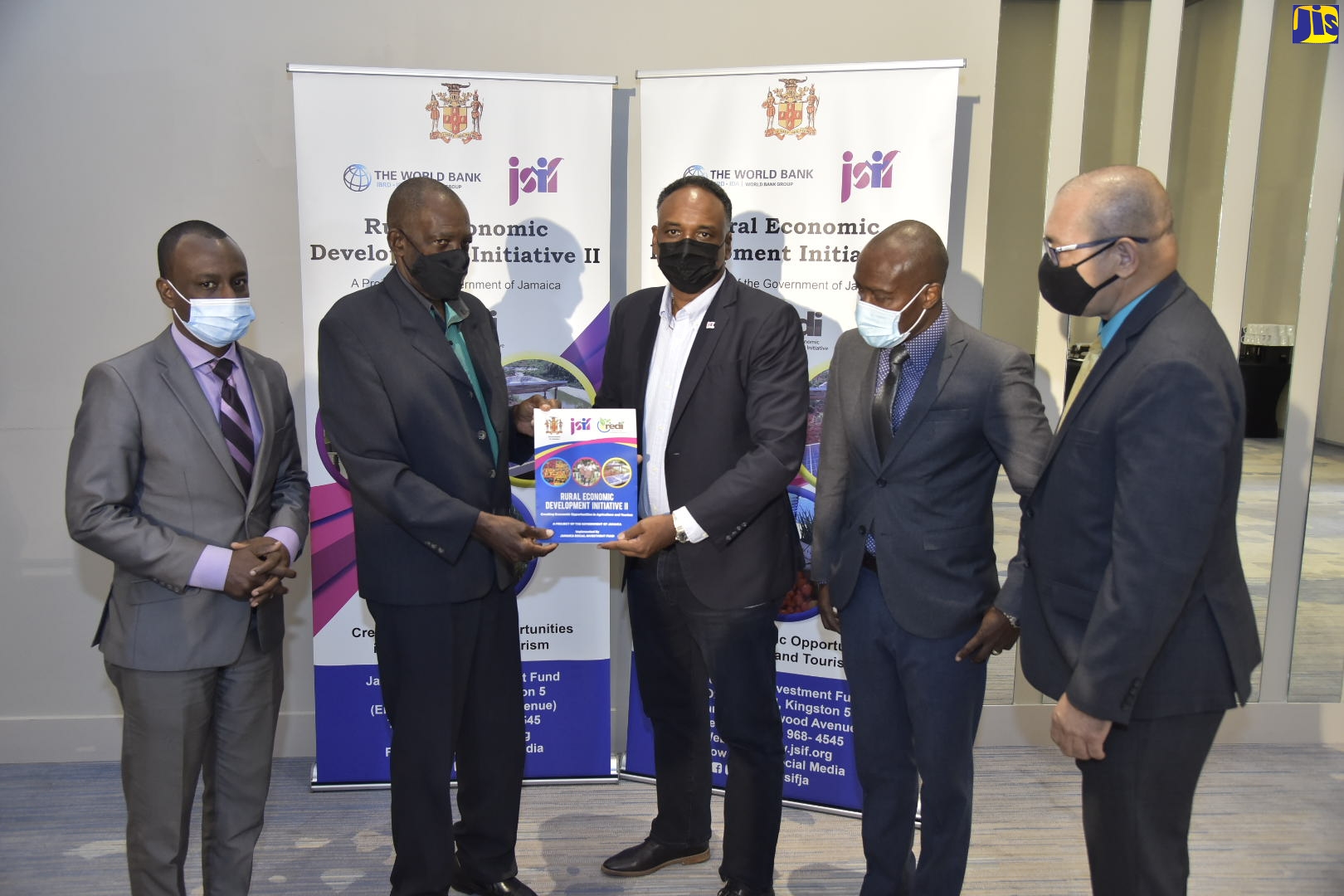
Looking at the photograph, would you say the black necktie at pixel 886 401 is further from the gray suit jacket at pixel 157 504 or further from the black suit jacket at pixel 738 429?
the gray suit jacket at pixel 157 504

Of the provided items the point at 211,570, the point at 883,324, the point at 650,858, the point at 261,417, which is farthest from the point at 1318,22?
the point at 211,570

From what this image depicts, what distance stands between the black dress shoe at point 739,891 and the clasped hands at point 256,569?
1635mm

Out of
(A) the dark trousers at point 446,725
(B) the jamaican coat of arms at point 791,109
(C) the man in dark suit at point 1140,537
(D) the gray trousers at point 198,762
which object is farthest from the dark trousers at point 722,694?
(B) the jamaican coat of arms at point 791,109

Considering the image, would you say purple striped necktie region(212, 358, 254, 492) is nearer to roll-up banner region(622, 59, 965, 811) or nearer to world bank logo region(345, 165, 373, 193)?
world bank logo region(345, 165, 373, 193)

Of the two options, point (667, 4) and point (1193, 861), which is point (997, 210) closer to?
point (667, 4)

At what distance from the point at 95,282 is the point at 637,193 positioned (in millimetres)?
2253

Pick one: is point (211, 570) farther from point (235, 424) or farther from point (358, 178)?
point (358, 178)

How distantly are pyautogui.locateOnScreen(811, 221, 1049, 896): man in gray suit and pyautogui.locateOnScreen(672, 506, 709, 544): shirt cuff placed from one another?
15.8 inches

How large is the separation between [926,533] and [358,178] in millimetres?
2443

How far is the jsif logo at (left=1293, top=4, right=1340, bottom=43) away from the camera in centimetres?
370

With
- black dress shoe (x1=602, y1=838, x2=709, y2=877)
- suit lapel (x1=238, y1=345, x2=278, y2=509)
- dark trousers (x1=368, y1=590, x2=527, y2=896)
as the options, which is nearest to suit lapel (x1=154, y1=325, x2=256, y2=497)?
suit lapel (x1=238, y1=345, x2=278, y2=509)

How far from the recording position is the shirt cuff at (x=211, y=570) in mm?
2191

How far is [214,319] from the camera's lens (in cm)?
224

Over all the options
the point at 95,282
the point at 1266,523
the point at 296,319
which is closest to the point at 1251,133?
the point at 1266,523
